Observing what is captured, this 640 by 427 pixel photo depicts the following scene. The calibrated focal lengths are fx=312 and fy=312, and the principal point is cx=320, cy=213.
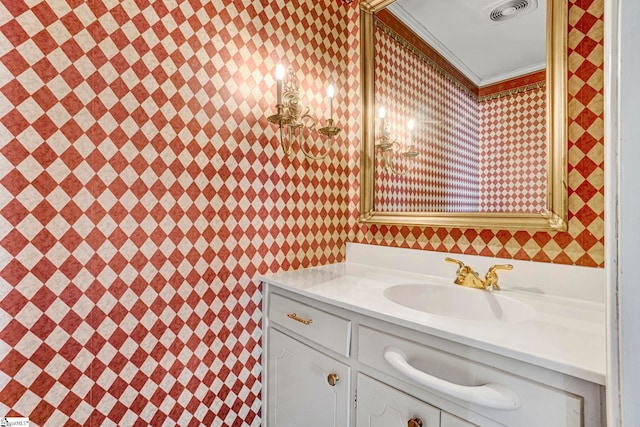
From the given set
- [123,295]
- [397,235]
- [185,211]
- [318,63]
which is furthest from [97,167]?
[397,235]

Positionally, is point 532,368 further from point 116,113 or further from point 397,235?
point 116,113

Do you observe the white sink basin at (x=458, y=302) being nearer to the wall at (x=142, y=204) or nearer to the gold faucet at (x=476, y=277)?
the gold faucet at (x=476, y=277)

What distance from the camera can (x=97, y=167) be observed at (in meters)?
0.95

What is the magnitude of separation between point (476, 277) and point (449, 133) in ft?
1.91

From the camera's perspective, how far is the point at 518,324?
806 millimetres

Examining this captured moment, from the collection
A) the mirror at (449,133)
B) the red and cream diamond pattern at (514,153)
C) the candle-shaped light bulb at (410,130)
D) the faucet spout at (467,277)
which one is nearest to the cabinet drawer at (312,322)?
the faucet spout at (467,277)

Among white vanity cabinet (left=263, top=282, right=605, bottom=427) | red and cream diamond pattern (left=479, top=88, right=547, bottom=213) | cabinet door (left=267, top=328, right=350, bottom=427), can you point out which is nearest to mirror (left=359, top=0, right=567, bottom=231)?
red and cream diamond pattern (left=479, top=88, right=547, bottom=213)

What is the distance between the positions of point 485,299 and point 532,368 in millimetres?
473

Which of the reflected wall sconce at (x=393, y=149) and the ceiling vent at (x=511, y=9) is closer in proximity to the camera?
the ceiling vent at (x=511, y=9)

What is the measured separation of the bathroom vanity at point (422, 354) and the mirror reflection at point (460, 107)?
0.33 meters

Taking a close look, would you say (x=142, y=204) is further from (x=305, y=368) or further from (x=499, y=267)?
(x=499, y=267)

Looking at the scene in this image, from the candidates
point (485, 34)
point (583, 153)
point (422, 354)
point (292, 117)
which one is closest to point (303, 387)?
point (422, 354)

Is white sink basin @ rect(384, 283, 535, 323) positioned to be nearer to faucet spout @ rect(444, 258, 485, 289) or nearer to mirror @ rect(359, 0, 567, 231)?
faucet spout @ rect(444, 258, 485, 289)

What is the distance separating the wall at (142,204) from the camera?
2.77ft
